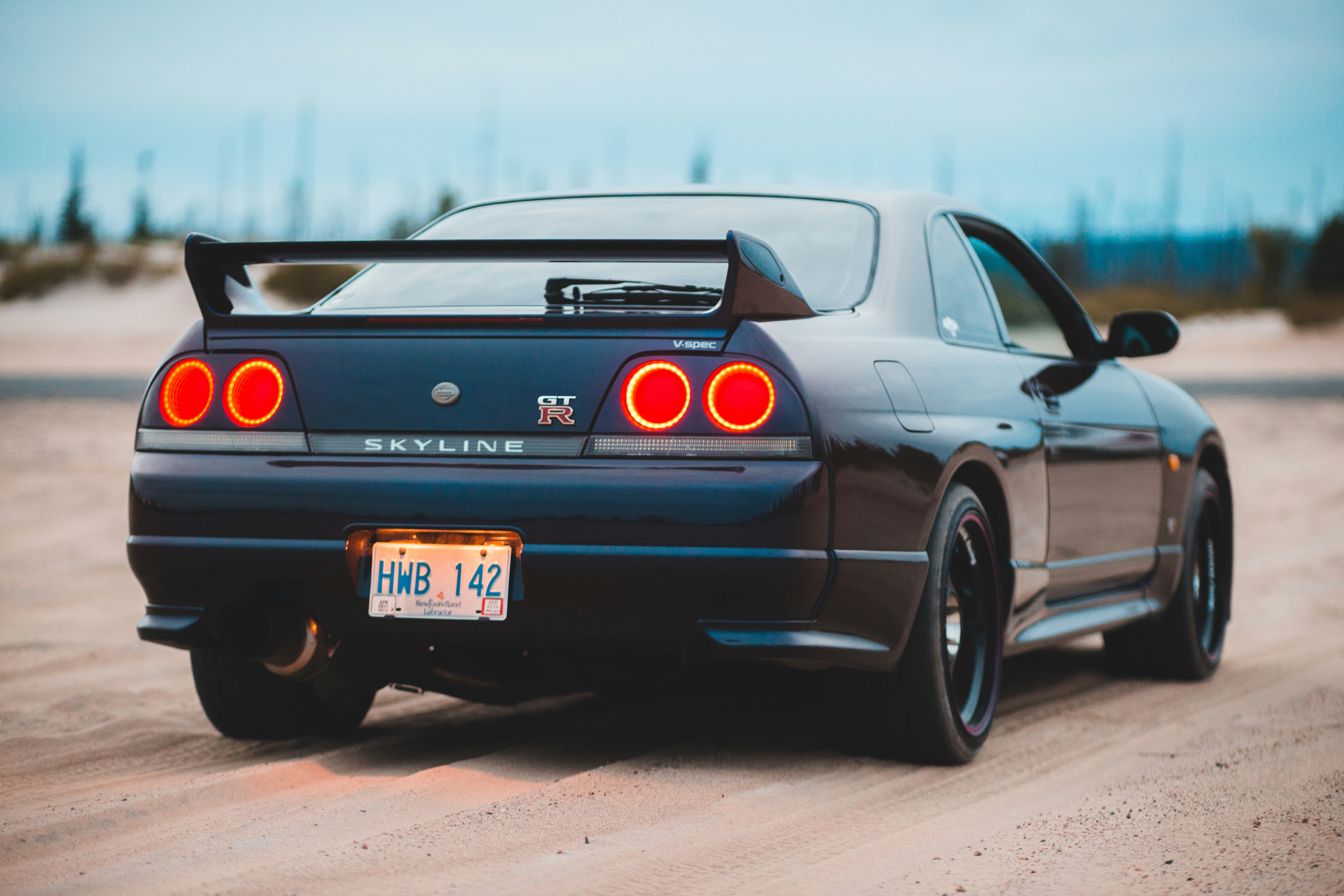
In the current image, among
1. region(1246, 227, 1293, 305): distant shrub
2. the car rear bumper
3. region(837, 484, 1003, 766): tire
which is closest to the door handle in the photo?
region(837, 484, 1003, 766): tire

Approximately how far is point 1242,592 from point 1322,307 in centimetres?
3824

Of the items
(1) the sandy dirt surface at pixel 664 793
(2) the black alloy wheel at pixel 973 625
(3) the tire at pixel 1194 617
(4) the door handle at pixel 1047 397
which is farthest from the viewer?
(3) the tire at pixel 1194 617

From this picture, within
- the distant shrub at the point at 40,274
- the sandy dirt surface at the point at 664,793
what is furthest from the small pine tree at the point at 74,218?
the sandy dirt surface at the point at 664,793

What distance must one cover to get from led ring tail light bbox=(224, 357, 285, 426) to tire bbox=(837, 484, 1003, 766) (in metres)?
1.51

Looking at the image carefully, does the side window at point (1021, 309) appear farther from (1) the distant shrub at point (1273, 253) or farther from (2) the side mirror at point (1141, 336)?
(1) the distant shrub at point (1273, 253)

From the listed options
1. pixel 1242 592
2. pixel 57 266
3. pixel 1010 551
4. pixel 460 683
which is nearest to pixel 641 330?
pixel 460 683

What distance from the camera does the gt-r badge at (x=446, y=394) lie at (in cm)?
333

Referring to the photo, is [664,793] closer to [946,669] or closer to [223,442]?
[946,669]

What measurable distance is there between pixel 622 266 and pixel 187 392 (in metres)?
1.08

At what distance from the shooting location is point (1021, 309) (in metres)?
4.92

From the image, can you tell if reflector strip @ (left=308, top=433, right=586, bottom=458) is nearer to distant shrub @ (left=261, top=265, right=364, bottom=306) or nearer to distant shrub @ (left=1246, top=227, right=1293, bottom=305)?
distant shrub @ (left=261, top=265, right=364, bottom=306)

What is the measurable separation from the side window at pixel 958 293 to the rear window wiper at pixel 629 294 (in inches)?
30.7

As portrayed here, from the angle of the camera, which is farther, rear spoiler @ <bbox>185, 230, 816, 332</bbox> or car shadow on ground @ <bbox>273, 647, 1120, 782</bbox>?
car shadow on ground @ <bbox>273, 647, 1120, 782</bbox>

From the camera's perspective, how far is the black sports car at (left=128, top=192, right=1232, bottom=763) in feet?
10.6
